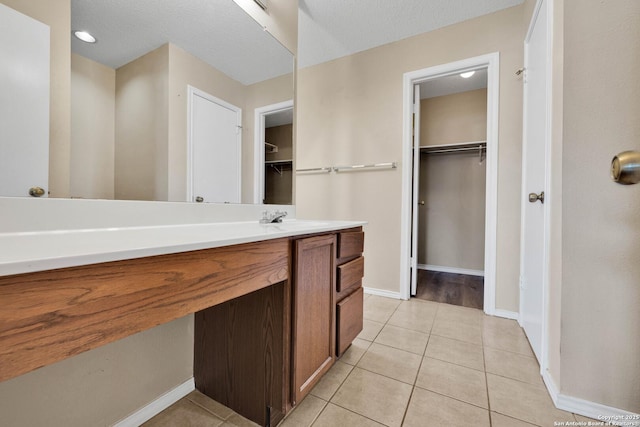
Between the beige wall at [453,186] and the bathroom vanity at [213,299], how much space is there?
2411 millimetres

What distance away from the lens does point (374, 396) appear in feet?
3.81

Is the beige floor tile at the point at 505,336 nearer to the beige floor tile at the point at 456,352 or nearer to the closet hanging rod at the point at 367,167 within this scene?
the beige floor tile at the point at 456,352

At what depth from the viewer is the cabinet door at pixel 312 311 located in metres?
0.98

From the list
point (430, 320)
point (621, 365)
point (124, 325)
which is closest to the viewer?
point (124, 325)

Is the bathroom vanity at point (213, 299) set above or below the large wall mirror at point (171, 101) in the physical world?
below

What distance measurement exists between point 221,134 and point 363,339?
1.47 meters

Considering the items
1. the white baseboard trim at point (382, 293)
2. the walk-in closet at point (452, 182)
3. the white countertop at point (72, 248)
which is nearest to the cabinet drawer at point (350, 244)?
the white countertop at point (72, 248)

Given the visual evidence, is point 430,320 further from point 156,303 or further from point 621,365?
point 156,303

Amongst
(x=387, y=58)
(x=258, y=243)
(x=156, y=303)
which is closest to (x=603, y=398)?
(x=258, y=243)

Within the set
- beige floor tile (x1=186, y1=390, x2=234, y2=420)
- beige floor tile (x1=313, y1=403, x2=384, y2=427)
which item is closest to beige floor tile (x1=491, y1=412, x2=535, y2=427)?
beige floor tile (x1=313, y1=403, x2=384, y2=427)

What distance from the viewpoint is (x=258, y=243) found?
2.65ft

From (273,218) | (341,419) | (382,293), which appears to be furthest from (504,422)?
(382,293)

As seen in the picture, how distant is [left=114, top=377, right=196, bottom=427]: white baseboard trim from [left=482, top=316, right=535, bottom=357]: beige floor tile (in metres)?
1.65

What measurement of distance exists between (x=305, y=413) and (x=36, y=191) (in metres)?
1.18
